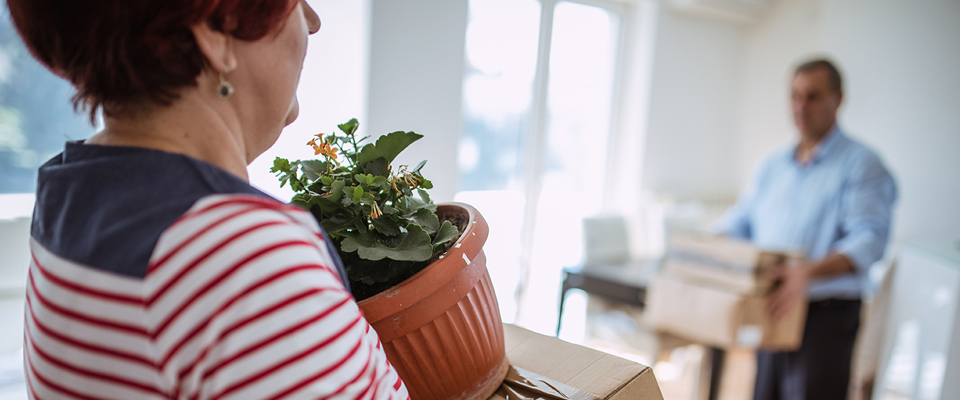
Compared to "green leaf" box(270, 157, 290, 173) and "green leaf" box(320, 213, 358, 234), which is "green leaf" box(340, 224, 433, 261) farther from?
"green leaf" box(270, 157, 290, 173)

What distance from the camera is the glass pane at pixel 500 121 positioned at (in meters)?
3.03

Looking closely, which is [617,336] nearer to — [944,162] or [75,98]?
[944,162]

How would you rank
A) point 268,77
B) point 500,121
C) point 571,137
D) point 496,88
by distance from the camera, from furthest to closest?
point 571,137 → point 500,121 → point 496,88 → point 268,77

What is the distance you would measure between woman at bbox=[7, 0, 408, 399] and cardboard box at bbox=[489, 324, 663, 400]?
26cm

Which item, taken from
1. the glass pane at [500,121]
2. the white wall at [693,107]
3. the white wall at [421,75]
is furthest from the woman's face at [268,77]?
the white wall at [693,107]

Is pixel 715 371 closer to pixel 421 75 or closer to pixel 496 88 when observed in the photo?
pixel 421 75

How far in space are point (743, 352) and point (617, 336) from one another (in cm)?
118

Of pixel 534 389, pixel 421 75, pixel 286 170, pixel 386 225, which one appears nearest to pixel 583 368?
pixel 534 389

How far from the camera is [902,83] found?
321cm

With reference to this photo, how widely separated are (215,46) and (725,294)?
1546mm

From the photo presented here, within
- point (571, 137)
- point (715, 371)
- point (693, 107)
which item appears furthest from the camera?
point (693, 107)

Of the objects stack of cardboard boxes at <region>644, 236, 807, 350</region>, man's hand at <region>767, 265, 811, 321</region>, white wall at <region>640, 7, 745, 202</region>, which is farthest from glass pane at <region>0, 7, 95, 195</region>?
white wall at <region>640, 7, 745, 202</region>

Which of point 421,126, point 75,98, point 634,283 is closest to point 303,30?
point 75,98

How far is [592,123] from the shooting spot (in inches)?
147
